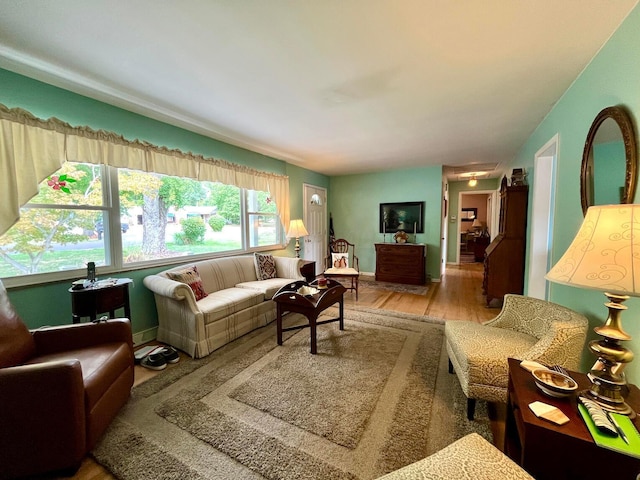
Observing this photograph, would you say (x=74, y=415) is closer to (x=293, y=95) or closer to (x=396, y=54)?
(x=293, y=95)

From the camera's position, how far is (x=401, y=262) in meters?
5.29

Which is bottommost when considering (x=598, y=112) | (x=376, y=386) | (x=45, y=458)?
(x=376, y=386)

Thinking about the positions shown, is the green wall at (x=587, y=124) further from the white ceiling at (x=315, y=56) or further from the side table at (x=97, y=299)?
the side table at (x=97, y=299)

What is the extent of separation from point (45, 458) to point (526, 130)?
17.0 feet

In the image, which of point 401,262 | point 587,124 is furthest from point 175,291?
point 401,262

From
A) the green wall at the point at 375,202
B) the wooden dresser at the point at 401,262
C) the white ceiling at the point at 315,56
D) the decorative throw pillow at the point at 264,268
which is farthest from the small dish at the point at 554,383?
the green wall at the point at 375,202

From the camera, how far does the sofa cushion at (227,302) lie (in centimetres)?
253

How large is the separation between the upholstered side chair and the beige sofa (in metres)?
→ 2.09

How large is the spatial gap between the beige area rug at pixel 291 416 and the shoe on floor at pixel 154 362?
106 millimetres

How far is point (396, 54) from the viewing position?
178cm

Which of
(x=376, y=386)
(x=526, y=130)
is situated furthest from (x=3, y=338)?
(x=526, y=130)

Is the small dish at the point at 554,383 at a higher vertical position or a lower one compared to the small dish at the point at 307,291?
higher

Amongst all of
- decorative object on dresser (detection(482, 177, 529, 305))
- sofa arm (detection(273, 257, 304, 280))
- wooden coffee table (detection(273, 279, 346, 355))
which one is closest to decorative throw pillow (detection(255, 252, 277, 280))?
sofa arm (detection(273, 257, 304, 280))

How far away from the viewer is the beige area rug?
1.35 meters
